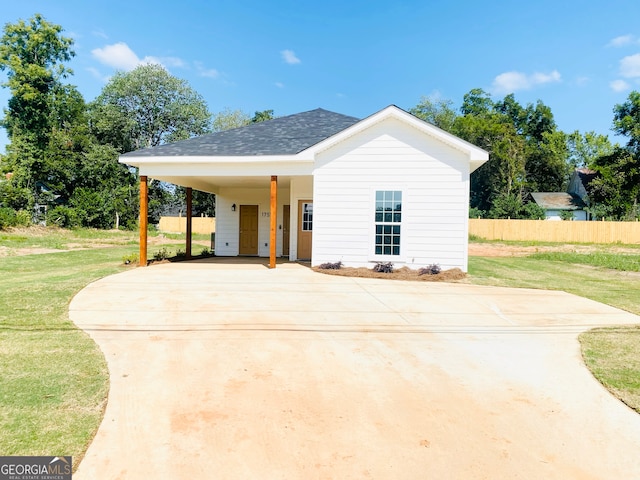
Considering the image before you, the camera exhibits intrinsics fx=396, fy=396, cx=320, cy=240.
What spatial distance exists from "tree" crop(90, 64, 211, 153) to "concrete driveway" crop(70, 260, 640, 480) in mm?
35837

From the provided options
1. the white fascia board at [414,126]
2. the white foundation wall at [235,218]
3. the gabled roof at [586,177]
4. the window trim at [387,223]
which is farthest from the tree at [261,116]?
the window trim at [387,223]

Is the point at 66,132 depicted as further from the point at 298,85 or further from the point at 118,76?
the point at 298,85

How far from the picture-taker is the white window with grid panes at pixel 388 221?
11523mm

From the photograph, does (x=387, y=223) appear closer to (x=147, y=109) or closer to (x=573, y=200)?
(x=147, y=109)

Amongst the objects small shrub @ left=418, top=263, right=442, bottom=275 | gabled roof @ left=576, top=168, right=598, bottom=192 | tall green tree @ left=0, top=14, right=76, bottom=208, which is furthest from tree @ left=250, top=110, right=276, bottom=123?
small shrub @ left=418, top=263, right=442, bottom=275

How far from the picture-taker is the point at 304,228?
47.3 feet

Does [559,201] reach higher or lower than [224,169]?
higher

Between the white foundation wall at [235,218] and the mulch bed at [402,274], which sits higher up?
the white foundation wall at [235,218]

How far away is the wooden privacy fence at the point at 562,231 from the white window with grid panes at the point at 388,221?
74.9 feet

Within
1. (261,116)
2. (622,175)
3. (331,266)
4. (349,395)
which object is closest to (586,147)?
(622,175)

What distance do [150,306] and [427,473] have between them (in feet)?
18.2

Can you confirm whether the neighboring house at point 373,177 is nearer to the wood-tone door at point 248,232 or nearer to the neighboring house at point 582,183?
the wood-tone door at point 248,232

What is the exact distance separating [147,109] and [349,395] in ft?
138

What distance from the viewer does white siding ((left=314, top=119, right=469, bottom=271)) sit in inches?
444
